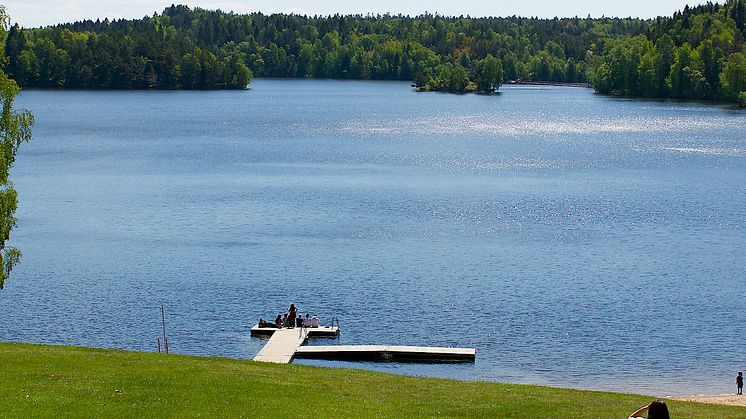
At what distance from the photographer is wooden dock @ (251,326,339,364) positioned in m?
46.4

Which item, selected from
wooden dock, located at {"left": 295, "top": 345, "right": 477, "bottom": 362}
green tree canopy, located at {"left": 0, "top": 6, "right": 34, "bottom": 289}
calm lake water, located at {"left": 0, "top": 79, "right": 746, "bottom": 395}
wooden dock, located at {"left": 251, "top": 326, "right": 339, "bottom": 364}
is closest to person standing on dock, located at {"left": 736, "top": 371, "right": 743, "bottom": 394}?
calm lake water, located at {"left": 0, "top": 79, "right": 746, "bottom": 395}

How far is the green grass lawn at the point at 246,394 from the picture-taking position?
26.6 m

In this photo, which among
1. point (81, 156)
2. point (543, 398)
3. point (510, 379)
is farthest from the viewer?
point (81, 156)

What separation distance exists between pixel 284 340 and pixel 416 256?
2215 centimetres

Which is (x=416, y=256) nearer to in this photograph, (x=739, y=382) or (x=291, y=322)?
(x=291, y=322)

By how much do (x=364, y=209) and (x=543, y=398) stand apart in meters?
59.9

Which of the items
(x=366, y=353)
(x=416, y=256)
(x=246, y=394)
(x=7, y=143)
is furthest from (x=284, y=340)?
(x=416, y=256)

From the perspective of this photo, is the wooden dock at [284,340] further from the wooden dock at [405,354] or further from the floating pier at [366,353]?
the wooden dock at [405,354]

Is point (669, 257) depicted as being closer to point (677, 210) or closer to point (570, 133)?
point (677, 210)

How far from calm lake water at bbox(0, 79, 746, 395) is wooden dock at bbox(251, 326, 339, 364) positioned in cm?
87

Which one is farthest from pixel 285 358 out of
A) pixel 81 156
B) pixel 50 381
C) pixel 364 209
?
pixel 81 156

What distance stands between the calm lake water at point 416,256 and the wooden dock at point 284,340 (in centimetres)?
87

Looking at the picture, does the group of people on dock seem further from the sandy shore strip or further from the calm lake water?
the sandy shore strip

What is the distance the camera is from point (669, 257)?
6981cm
